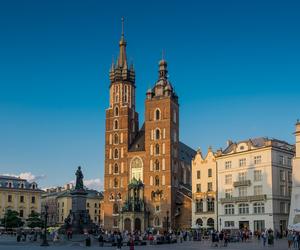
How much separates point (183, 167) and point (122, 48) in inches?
1155

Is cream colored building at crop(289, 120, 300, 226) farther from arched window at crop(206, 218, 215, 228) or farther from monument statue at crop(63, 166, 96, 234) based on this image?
monument statue at crop(63, 166, 96, 234)

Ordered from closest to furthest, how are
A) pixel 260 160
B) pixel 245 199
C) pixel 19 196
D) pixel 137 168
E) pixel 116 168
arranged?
pixel 260 160 < pixel 245 199 < pixel 137 168 < pixel 116 168 < pixel 19 196

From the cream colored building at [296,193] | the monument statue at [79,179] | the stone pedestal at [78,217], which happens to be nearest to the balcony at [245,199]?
the cream colored building at [296,193]

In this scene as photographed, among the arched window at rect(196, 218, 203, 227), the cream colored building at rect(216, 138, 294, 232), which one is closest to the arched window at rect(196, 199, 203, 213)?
the arched window at rect(196, 218, 203, 227)

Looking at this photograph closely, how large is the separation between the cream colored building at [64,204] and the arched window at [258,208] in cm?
7989

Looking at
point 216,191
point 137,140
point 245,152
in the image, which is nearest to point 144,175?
point 137,140

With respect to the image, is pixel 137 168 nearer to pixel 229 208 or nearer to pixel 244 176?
pixel 229 208

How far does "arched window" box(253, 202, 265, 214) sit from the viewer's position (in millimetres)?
74781

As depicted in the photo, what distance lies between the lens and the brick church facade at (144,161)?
318ft

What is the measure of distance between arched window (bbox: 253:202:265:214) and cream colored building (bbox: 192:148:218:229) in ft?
30.3

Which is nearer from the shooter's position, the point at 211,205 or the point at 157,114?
the point at 211,205

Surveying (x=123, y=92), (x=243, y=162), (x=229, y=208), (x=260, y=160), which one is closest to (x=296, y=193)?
(x=260, y=160)

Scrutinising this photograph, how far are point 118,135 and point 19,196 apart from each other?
3074 centimetres

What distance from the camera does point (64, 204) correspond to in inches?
5999
